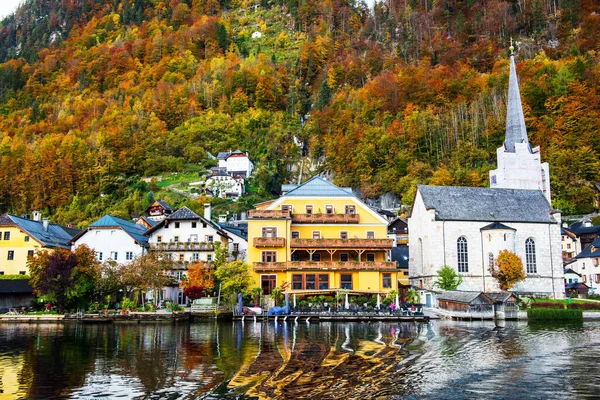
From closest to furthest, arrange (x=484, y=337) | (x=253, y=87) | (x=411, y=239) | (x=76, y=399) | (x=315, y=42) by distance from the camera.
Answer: (x=76, y=399) → (x=484, y=337) → (x=411, y=239) → (x=253, y=87) → (x=315, y=42)

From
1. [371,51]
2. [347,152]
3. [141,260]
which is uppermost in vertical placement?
[371,51]

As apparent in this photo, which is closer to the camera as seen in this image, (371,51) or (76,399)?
(76,399)

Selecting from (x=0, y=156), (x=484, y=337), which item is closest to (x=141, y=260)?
(x=484, y=337)

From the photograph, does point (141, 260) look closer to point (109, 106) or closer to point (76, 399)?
point (76, 399)

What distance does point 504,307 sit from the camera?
163ft

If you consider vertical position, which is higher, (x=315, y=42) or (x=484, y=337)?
(x=315, y=42)

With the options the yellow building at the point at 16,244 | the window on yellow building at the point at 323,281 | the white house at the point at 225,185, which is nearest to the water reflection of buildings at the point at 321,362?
the window on yellow building at the point at 323,281

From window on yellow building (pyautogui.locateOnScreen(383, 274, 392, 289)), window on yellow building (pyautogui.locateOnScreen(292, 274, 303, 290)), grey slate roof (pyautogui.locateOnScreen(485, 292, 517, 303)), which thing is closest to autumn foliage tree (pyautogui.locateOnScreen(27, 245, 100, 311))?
window on yellow building (pyautogui.locateOnScreen(292, 274, 303, 290))

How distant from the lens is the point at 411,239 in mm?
68625

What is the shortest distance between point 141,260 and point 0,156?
356ft

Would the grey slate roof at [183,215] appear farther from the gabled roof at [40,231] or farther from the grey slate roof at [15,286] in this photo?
the grey slate roof at [15,286]

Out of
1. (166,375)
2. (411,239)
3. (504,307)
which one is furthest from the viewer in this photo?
(411,239)

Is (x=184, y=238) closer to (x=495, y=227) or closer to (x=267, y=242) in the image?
(x=267, y=242)

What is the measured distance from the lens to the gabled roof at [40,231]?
61219mm
